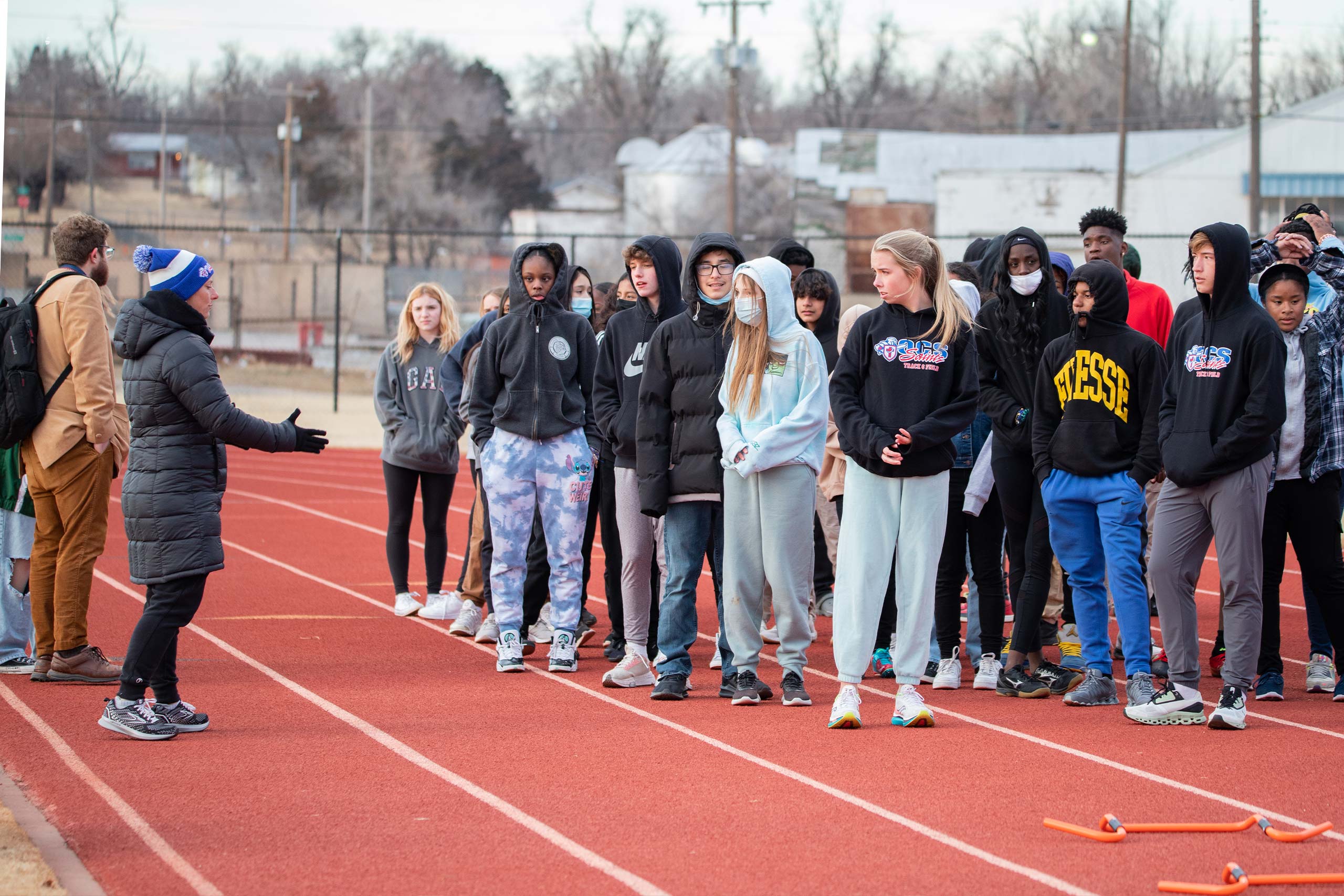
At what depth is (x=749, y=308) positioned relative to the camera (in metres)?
6.64

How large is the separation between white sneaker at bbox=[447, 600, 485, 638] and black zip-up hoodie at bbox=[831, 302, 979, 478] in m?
3.27

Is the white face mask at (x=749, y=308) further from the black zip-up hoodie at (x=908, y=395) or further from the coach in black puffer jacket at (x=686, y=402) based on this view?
the black zip-up hoodie at (x=908, y=395)

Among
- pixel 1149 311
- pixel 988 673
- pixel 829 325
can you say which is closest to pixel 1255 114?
pixel 1149 311

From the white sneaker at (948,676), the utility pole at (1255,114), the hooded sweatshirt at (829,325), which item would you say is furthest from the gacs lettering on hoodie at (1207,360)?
the utility pole at (1255,114)

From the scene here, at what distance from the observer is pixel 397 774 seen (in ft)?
18.5

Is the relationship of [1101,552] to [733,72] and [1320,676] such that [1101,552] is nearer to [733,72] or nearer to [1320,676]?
[1320,676]

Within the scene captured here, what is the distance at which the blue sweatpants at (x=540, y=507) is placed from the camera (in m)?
7.68

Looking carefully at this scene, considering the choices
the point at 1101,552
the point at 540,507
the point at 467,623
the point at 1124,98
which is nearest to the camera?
the point at 1101,552

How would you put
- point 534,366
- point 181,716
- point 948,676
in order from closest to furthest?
point 181,716 < point 948,676 < point 534,366

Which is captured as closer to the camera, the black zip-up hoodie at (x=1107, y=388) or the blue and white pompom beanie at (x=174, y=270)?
the blue and white pompom beanie at (x=174, y=270)

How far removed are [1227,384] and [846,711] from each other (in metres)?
2.22

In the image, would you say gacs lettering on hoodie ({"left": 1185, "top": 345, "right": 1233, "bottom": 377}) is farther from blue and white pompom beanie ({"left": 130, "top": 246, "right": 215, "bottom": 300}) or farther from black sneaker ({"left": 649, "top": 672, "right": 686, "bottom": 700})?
blue and white pompom beanie ({"left": 130, "top": 246, "right": 215, "bottom": 300})

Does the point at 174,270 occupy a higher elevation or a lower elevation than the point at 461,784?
higher

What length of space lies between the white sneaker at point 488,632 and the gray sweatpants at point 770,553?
2.05 metres
